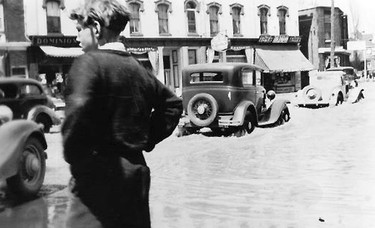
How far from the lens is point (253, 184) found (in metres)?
4.38

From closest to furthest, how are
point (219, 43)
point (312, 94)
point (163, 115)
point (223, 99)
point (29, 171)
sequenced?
point (163, 115)
point (29, 171)
point (223, 99)
point (312, 94)
point (219, 43)

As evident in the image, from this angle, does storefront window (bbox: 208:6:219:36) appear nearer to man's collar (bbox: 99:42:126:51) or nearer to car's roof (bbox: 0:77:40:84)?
car's roof (bbox: 0:77:40:84)

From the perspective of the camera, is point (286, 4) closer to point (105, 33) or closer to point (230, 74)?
point (230, 74)

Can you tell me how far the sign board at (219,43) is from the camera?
55.2 feet

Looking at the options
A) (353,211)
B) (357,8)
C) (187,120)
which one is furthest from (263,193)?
(187,120)

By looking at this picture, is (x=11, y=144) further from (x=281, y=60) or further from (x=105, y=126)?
(x=281, y=60)

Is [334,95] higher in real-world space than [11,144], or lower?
higher

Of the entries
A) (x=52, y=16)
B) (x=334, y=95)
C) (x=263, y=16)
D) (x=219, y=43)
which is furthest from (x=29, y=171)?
(x=263, y=16)

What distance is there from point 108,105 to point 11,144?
2.05m

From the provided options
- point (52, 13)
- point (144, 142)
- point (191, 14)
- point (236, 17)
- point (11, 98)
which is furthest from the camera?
point (236, 17)

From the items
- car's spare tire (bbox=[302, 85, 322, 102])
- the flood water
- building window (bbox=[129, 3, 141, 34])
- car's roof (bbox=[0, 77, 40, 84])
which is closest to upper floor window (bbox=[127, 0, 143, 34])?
building window (bbox=[129, 3, 141, 34])

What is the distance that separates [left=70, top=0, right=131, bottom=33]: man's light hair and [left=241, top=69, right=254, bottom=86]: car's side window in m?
7.05

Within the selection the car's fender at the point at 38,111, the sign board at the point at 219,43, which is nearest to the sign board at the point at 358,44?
the car's fender at the point at 38,111

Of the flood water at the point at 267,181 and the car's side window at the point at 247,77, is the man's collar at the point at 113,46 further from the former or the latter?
Result: the car's side window at the point at 247,77
